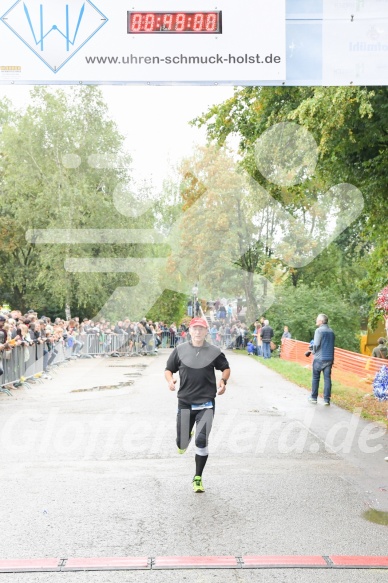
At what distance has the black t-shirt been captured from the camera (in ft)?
26.7

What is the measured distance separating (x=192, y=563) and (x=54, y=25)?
5975mm

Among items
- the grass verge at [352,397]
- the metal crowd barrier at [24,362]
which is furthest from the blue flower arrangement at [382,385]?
the metal crowd barrier at [24,362]

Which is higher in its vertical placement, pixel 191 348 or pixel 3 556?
pixel 191 348

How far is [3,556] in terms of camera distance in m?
5.61

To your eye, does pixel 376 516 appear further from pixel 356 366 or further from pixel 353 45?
pixel 356 366

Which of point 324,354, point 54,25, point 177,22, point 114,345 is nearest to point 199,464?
point 177,22

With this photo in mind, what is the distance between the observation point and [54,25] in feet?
29.1

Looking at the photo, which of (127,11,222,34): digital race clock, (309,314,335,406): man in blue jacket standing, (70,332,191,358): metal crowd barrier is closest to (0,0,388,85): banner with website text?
(127,11,222,34): digital race clock

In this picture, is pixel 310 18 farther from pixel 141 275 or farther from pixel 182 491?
pixel 141 275

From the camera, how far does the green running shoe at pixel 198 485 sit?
7.68m

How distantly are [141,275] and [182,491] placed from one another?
140 ft

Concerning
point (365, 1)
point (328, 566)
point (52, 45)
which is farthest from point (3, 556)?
point (365, 1)

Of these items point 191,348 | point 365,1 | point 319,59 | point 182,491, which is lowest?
point 182,491

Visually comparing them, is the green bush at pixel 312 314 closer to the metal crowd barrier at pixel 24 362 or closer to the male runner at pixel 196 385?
the metal crowd barrier at pixel 24 362
